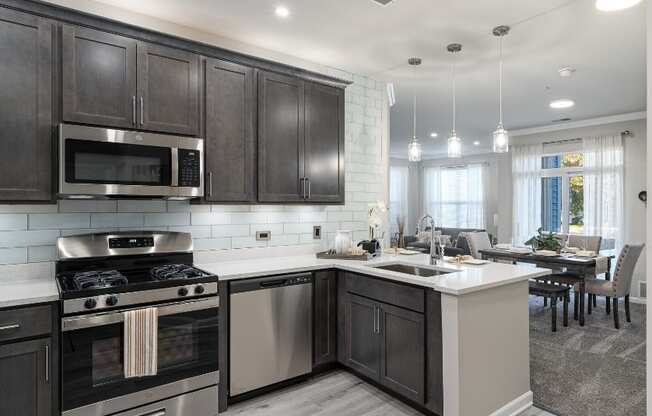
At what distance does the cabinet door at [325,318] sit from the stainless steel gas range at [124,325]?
32.9 inches

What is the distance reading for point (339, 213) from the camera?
3.91m

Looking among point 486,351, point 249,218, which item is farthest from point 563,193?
point 249,218

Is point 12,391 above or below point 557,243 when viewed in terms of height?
below

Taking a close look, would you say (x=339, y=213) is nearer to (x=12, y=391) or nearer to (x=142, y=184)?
(x=142, y=184)

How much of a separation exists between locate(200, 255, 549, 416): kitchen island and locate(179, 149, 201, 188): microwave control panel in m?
0.64

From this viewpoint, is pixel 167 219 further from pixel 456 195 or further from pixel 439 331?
pixel 456 195

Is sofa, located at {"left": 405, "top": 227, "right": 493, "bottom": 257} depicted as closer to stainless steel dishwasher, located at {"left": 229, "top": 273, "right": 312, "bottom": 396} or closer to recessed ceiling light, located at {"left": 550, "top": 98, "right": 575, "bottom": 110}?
recessed ceiling light, located at {"left": 550, "top": 98, "right": 575, "bottom": 110}

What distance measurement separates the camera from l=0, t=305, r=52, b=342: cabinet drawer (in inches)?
72.3

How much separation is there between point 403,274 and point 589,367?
83.4 inches

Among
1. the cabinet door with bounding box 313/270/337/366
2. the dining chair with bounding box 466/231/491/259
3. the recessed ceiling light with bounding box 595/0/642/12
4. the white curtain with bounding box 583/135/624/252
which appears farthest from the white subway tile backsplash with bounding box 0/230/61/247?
the white curtain with bounding box 583/135/624/252

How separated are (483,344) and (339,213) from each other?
1952 millimetres

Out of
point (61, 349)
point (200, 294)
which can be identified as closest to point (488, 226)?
point (200, 294)

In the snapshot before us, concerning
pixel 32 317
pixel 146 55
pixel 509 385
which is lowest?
pixel 509 385

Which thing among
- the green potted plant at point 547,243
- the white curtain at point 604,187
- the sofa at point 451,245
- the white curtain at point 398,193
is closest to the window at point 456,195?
the sofa at point 451,245
